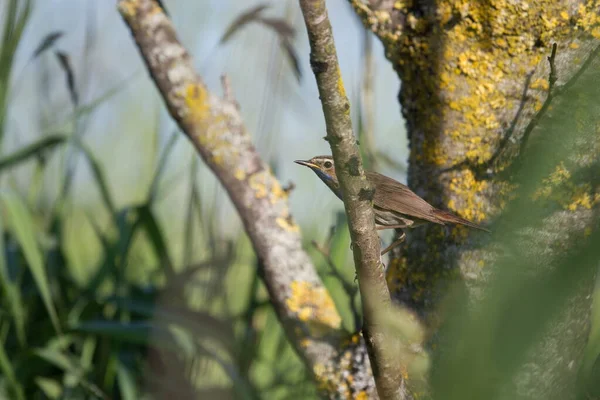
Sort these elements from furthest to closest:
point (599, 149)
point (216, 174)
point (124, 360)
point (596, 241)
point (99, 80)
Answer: point (99, 80), point (124, 360), point (216, 174), point (599, 149), point (596, 241)

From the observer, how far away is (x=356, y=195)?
1207mm

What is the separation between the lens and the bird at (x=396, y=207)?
1.71 meters

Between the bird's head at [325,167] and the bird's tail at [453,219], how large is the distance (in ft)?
1.23

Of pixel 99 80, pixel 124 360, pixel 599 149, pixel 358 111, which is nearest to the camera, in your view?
pixel 599 149

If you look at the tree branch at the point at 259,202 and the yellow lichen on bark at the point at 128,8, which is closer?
the tree branch at the point at 259,202

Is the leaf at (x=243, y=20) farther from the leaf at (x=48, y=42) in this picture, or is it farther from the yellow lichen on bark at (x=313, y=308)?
the yellow lichen on bark at (x=313, y=308)

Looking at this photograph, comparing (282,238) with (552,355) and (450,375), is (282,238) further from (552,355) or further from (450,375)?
(450,375)

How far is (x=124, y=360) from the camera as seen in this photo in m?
2.54

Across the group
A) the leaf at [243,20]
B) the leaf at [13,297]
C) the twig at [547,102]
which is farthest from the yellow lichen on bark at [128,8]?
the twig at [547,102]

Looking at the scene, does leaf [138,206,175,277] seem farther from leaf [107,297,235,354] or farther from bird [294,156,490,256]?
bird [294,156,490,256]

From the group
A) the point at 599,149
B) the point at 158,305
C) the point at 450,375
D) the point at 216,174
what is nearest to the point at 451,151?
the point at 599,149

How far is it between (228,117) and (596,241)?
5.81 ft

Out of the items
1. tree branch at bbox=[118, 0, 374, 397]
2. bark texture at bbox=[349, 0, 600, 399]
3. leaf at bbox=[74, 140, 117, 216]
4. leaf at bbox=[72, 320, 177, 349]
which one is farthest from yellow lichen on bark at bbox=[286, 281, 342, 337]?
leaf at bbox=[74, 140, 117, 216]

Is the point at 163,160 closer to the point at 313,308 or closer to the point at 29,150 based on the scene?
the point at 29,150
